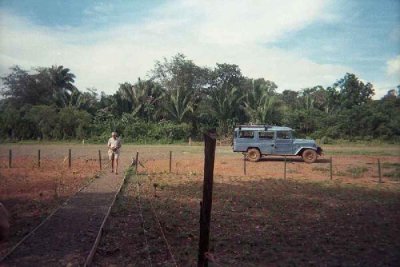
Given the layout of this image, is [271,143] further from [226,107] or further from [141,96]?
[141,96]

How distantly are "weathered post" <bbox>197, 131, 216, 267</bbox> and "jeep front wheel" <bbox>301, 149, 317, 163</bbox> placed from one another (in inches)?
671

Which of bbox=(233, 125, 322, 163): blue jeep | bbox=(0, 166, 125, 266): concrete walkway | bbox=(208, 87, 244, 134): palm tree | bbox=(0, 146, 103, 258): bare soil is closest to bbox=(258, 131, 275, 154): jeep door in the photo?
bbox=(233, 125, 322, 163): blue jeep

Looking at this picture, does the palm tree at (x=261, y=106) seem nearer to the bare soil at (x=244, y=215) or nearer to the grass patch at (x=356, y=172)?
the grass patch at (x=356, y=172)

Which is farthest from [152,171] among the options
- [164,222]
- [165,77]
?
[165,77]

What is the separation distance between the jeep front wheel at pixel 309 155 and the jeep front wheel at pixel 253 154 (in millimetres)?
2507

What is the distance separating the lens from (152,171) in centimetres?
1684

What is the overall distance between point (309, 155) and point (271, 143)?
86.6 inches

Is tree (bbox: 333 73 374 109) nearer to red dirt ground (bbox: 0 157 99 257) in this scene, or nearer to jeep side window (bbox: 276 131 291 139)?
jeep side window (bbox: 276 131 291 139)

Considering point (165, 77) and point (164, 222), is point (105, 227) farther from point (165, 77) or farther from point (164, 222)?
point (165, 77)

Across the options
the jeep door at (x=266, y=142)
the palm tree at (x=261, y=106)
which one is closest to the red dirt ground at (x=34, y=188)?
the jeep door at (x=266, y=142)

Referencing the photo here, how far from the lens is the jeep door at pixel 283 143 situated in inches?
827

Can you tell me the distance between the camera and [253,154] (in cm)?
2156

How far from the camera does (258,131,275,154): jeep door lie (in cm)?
2122

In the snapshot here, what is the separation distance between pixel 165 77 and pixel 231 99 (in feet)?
47.9
